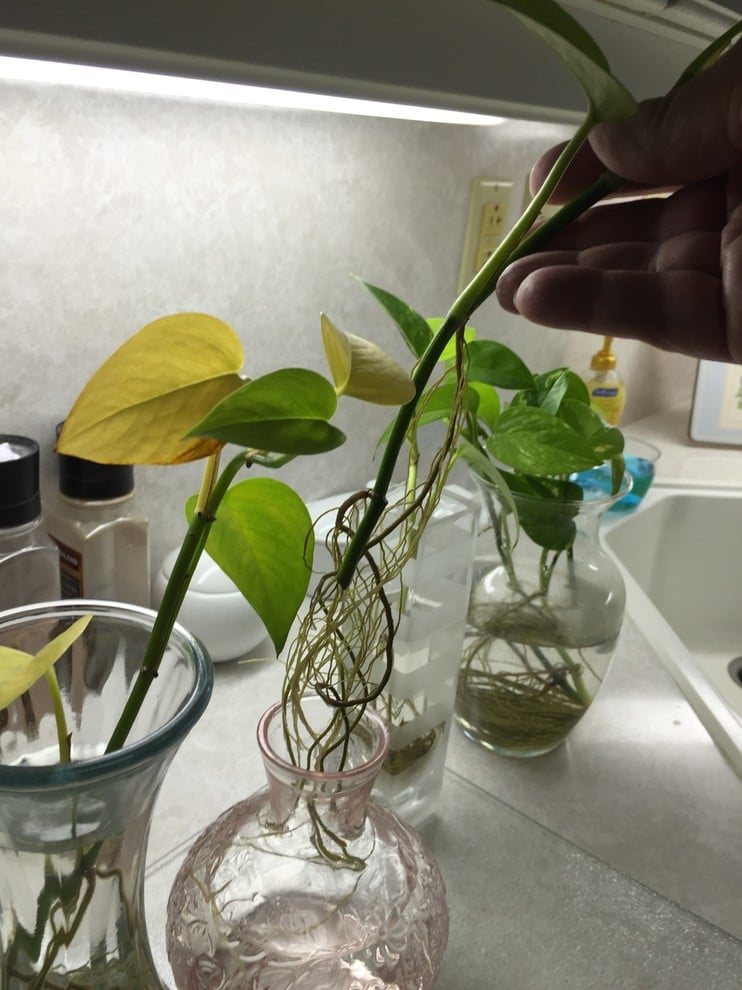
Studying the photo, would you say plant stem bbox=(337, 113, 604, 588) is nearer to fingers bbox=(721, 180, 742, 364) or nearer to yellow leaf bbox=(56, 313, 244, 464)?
yellow leaf bbox=(56, 313, 244, 464)

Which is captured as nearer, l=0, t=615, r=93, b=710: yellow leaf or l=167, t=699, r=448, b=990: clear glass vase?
l=0, t=615, r=93, b=710: yellow leaf

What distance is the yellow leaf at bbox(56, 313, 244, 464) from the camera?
27 centimetres

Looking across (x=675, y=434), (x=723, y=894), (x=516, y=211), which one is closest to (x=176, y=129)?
(x=516, y=211)

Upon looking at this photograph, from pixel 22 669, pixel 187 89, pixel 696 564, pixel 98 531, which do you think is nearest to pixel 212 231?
pixel 187 89

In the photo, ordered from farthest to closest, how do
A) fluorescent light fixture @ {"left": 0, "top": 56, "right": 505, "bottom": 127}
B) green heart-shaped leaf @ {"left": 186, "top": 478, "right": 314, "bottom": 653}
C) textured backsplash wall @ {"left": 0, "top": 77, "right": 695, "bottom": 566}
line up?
textured backsplash wall @ {"left": 0, "top": 77, "right": 695, "bottom": 566}
fluorescent light fixture @ {"left": 0, "top": 56, "right": 505, "bottom": 127}
green heart-shaped leaf @ {"left": 186, "top": 478, "right": 314, "bottom": 653}

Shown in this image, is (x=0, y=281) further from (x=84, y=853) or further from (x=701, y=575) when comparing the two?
(x=701, y=575)

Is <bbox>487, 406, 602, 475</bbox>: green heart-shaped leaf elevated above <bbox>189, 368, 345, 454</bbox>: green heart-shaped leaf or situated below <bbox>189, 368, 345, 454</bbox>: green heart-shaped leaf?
below

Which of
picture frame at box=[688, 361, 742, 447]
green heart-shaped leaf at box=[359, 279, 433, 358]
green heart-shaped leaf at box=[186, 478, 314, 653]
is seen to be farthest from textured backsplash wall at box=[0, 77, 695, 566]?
picture frame at box=[688, 361, 742, 447]

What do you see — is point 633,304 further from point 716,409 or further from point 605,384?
point 716,409

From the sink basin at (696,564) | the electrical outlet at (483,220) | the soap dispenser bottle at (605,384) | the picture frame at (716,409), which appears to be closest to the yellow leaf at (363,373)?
the electrical outlet at (483,220)

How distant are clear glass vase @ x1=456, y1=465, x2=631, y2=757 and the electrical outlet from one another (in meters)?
0.42

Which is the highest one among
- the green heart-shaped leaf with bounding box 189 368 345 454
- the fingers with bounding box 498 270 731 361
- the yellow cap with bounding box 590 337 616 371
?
the fingers with bounding box 498 270 731 361

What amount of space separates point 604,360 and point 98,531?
0.88 m

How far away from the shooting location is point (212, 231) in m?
0.70
